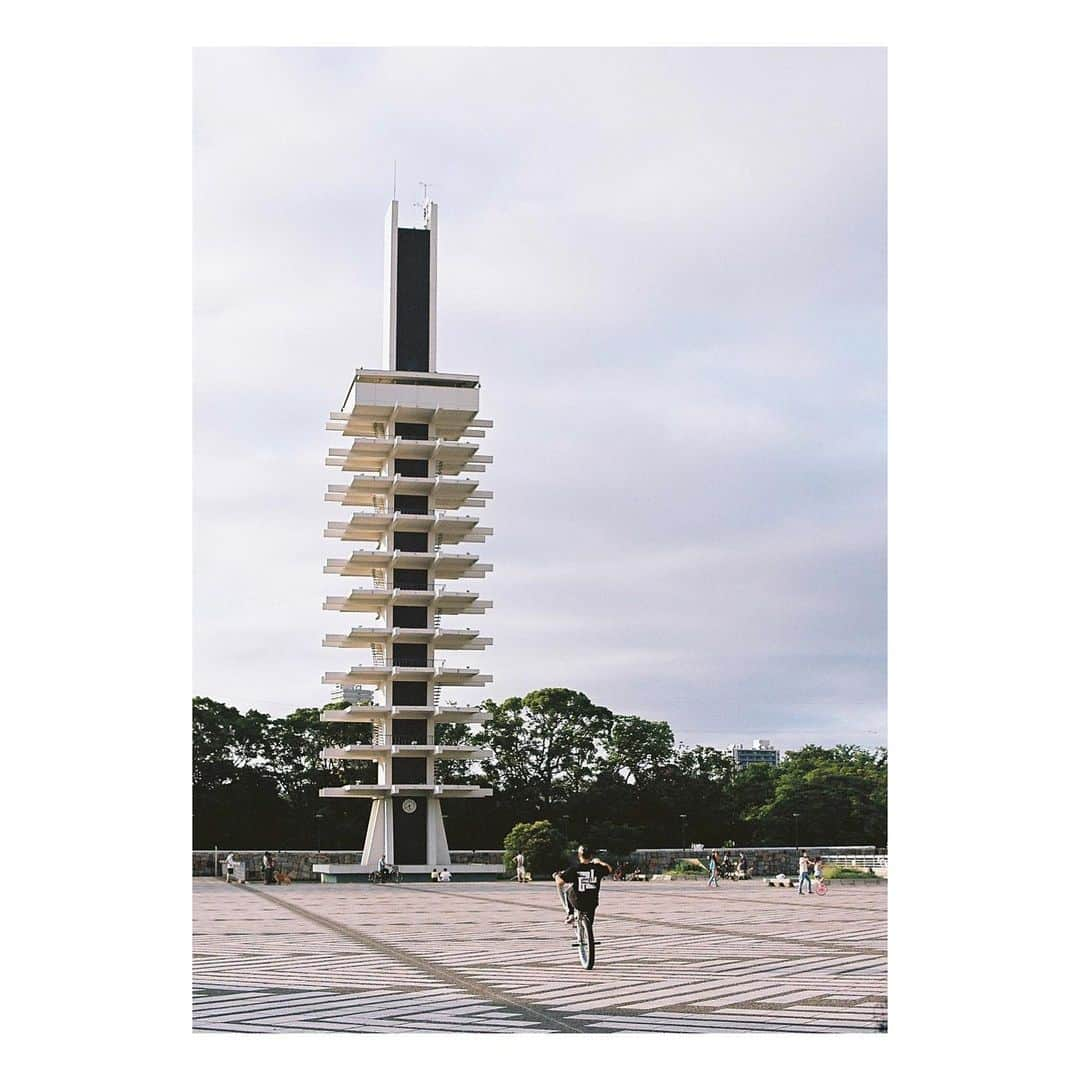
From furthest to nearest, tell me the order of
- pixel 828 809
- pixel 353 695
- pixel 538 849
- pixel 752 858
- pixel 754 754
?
1. pixel 754 754
2. pixel 828 809
3. pixel 353 695
4. pixel 752 858
5. pixel 538 849

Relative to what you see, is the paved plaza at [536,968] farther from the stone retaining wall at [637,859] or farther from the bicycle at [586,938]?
the stone retaining wall at [637,859]

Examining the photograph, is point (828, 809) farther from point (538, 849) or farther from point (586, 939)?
point (586, 939)

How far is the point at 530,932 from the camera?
59.8 ft

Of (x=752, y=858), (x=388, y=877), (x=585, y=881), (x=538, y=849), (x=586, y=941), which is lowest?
(x=388, y=877)

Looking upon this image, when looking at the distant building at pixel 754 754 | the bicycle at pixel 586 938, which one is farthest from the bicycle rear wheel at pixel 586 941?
the distant building at pixel 754 754

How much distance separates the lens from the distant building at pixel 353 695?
42281mm

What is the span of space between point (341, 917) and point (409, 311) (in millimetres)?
22138

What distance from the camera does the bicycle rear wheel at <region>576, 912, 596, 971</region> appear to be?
510 inches

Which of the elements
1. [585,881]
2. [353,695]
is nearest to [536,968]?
[585,881]

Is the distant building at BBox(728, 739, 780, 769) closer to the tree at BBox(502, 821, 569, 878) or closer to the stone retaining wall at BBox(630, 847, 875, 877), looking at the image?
the stone retaining wall at BBox(630, 847, 875, 877)

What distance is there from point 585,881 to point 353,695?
1235 inches

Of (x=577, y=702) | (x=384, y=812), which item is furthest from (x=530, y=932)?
(x=577, y=702)

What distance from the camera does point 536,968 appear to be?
43.9 feet
